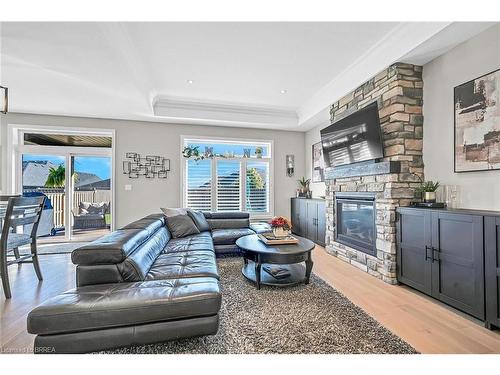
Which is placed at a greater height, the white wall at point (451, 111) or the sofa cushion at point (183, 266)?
the white wall at point (451, 111)

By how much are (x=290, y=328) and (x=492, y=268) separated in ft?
5.66

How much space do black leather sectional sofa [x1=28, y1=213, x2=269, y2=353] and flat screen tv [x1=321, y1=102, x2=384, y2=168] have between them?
259cm

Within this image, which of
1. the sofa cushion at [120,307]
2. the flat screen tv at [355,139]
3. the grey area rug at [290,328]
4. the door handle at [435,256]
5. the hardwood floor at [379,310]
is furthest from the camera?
the flat screen tv at [355,139]

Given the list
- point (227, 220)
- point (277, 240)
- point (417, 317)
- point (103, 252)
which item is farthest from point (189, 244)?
point (417, 317)

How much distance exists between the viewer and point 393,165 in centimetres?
288

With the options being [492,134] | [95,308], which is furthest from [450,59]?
[95,308]

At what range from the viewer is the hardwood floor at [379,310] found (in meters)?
1.73

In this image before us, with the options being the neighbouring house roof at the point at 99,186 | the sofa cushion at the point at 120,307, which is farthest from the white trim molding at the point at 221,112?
the sofa cushion at the point at 120,307

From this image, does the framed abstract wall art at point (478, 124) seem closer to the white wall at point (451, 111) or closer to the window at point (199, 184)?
the white wall at point (451, 111)

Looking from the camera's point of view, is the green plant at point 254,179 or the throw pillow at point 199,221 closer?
the throw pillow at point 199,221

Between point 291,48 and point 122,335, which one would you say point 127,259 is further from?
point 291,48

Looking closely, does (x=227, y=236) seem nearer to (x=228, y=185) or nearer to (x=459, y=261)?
(x=228, y=185)

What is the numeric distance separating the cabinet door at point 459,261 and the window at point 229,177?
3906 millimetres
